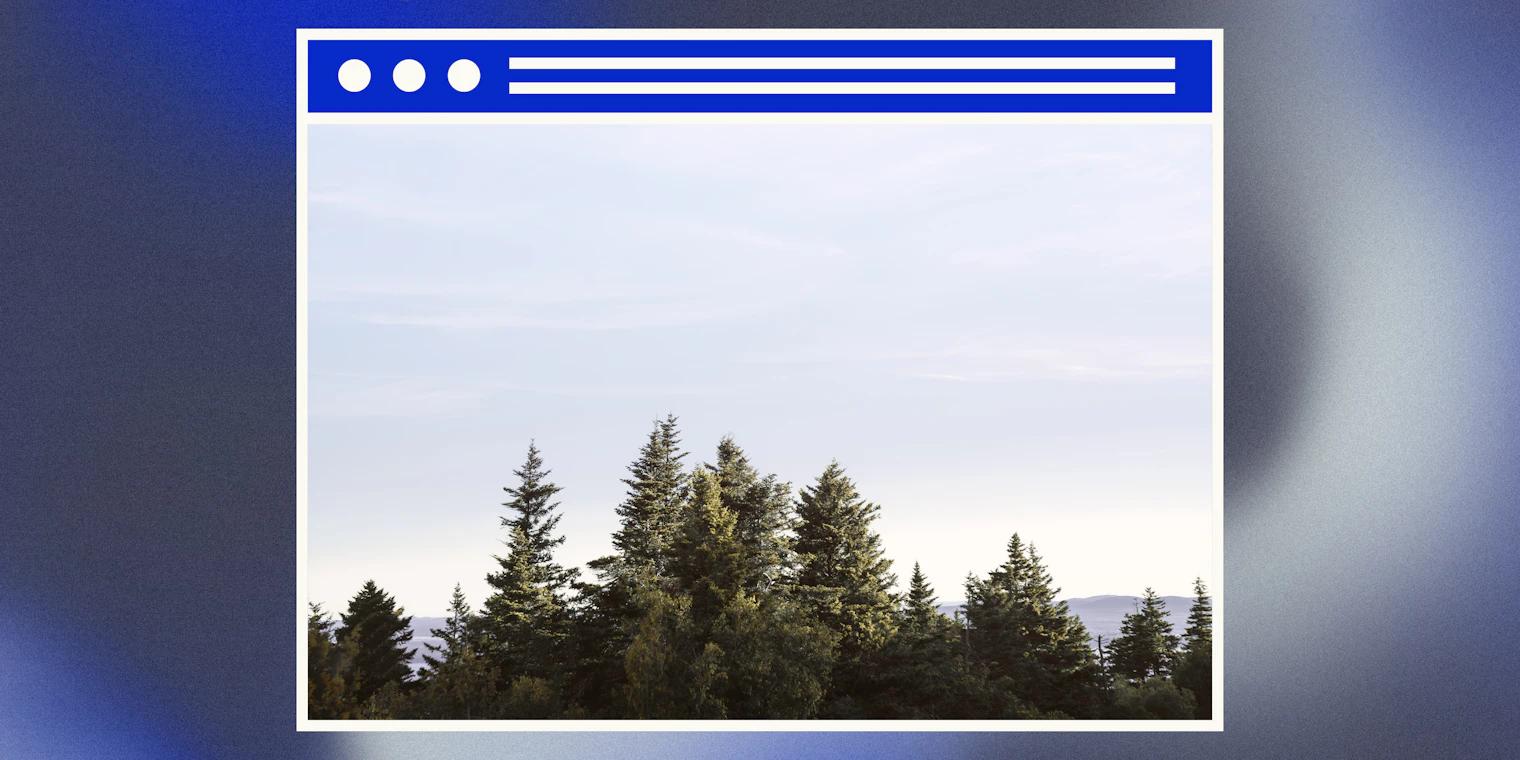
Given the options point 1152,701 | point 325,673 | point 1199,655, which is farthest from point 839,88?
point 325,673

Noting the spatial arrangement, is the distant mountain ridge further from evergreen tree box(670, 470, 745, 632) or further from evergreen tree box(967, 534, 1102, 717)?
evergreen tree box(670, 470, 745, 632)

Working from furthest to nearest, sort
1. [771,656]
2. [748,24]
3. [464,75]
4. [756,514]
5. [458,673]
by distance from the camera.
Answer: [756,514] → [771,656] → [458,673] → [464,75] → [748,24]

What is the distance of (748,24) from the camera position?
207 inches

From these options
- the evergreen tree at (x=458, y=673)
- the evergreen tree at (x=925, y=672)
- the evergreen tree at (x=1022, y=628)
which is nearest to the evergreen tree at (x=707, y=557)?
the evergreen tree at (x=925, y=672)

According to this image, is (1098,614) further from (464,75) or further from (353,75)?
(353,75)

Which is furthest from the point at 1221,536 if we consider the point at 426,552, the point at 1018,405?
the point at 426,552

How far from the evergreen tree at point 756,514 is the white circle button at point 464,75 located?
Result: 2.25m

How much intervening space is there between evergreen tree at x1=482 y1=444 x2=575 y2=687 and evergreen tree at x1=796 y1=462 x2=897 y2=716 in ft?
4.41

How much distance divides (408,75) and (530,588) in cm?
277

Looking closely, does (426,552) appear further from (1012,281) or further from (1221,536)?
(1221,536)

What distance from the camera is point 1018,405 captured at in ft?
18.7

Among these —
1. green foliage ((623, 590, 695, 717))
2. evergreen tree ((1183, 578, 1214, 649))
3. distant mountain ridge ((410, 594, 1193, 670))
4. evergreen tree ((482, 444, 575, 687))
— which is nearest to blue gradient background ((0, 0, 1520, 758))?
evergreen tree ((1183, 578, 1214, 649))

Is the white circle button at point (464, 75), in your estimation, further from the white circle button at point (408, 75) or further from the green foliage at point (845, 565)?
the green foliage at point (845, 565)

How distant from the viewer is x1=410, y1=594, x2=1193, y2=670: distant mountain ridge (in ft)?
18.3
